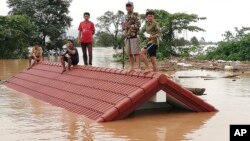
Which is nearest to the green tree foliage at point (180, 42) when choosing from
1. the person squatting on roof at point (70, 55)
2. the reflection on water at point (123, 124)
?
the person squatting on roof at point (70, 55)

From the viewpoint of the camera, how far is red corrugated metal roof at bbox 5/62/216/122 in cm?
896

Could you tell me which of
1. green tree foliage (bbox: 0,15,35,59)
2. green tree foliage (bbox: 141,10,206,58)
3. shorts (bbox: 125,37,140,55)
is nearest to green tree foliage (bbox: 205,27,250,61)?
green tree foliage (bbox: 141,10,206,58)

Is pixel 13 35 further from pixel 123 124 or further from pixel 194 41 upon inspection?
pixel 123 124

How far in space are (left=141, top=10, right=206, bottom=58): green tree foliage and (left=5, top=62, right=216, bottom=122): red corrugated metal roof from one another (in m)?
19.9

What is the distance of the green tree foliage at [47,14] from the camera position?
4388cm

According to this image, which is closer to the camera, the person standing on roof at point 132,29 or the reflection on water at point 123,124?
the reflection on water at point 123,124

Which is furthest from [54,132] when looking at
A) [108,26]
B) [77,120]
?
[108,26]

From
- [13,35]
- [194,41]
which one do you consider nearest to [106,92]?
[194,41]

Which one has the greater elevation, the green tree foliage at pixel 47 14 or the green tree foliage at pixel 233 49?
the green tree foliage at pixel 47 14

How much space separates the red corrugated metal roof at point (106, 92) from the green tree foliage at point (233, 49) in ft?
62.4

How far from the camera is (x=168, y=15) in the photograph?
32.9 m

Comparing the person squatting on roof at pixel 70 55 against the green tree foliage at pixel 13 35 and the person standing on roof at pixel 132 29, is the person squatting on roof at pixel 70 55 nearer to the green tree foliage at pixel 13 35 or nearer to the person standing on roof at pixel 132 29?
the person standing on roof at pixel 132 29

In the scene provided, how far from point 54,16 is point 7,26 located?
614cm

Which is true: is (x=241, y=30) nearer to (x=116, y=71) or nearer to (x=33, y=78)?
(x=33, y=78)
